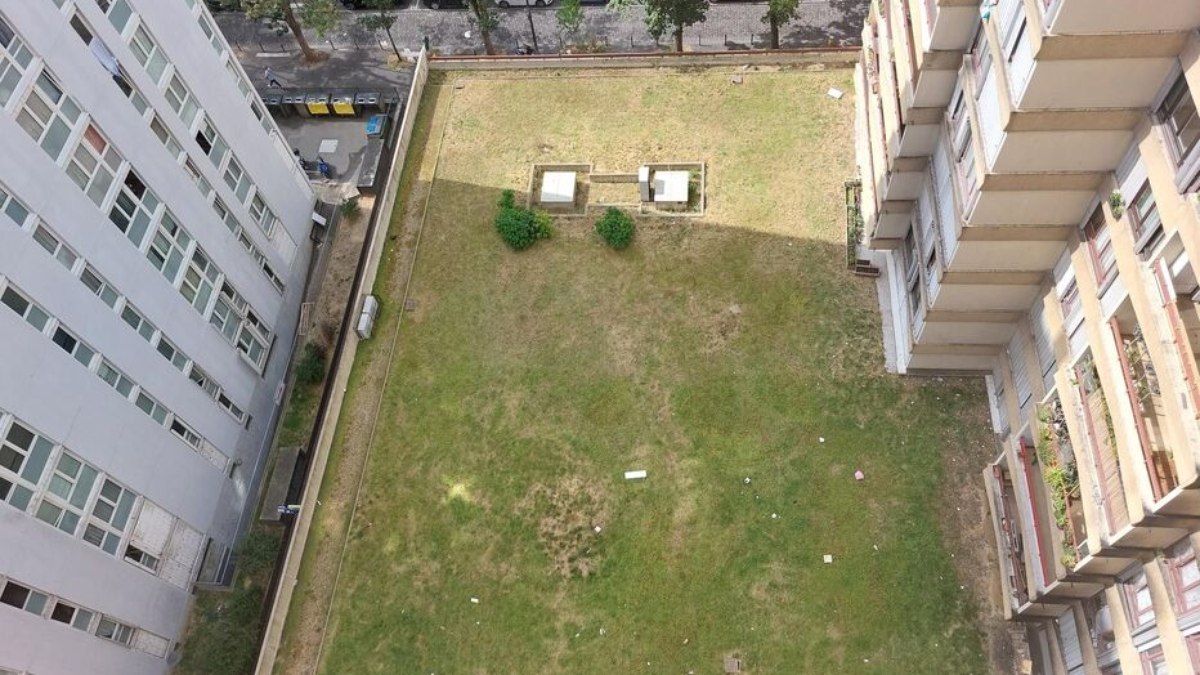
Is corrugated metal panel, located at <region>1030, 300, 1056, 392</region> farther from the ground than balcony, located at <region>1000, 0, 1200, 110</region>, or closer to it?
closer to it

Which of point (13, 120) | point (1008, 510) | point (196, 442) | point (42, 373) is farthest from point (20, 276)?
point (1008, 510)

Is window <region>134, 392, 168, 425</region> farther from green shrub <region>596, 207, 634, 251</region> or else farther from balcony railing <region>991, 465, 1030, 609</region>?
balcony railing <region>991, 465, 1030, 609</region>

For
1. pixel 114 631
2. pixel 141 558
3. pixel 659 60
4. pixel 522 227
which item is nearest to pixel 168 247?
pixel 141 558

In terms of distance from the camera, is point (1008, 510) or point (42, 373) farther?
point (1008, 510)

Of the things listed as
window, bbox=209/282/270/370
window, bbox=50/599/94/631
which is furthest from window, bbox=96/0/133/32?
window, bbox=50/599/94/631

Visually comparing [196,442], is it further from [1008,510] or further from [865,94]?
[865,94]

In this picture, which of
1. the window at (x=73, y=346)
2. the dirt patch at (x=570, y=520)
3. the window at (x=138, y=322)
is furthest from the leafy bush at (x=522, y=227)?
the window at (x=73, y=346)
